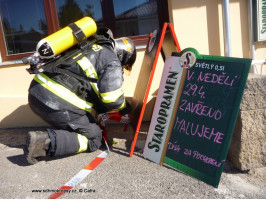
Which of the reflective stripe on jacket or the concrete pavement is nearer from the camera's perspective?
the concrete pavement

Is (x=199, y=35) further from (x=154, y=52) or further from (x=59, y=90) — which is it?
(x=59, y=90)

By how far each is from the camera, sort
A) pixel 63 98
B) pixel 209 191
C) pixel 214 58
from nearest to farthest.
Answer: pixel 209 191 < pixel 214 58 < pixel 63 98

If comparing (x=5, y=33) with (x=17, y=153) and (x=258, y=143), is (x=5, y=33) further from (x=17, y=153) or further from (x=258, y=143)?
(x=258, y=143)

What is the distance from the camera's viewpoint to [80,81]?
2.65 meters

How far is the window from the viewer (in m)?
3.96

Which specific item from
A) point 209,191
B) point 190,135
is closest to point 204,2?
point 190,135

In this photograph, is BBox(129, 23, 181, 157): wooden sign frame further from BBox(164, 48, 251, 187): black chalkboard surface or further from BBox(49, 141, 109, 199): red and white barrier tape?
BBox(49, 141, 109, 199): red and white barrier tape

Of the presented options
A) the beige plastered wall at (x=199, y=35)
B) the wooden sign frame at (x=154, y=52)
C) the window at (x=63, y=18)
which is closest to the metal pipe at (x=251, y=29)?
the beige plastered wall at (x=199, y=35)

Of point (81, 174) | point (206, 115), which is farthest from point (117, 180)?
point (206, 115)

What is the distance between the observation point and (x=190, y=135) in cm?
224

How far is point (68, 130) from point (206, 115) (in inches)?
60.3

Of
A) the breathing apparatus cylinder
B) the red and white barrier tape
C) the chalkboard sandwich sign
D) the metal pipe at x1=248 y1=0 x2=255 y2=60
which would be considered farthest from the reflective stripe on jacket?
the metal pipe at x1=248 y1=0 x2=255 y2=60

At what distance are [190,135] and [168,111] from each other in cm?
33

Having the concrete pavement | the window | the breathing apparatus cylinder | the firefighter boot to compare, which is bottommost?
the concrete pavement
